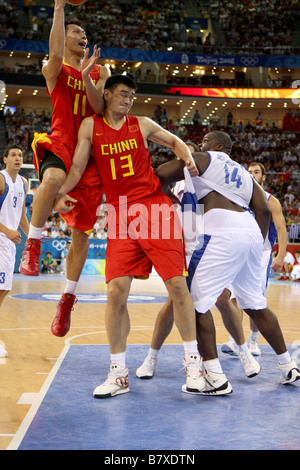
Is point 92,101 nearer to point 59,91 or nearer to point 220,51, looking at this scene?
point 59,91

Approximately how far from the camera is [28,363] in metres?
5.52

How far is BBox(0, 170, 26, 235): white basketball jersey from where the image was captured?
655cm

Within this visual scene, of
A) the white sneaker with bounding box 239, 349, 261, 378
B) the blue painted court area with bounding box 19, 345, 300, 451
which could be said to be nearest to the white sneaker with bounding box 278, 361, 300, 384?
the blue painted court area with bounding box 19, 345, 300, 451

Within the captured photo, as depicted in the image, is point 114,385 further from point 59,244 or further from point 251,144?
point 251,144

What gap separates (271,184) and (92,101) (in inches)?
916

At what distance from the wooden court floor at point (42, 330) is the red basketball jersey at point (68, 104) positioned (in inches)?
81.3

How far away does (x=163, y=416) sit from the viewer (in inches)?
148

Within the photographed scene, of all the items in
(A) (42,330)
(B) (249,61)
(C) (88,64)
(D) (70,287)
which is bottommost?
(A) (42,330)

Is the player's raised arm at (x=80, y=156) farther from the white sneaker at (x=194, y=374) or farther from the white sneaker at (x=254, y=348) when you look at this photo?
the white sneaker at (x=254, y=348)

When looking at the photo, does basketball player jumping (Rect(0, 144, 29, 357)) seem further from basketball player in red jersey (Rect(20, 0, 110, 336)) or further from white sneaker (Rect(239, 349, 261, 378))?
white sneaker (Rect(239, 349, 261, 378))

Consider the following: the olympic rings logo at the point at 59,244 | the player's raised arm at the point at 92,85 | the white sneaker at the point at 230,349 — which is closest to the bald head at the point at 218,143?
the player's raised arm at the point at 92,85

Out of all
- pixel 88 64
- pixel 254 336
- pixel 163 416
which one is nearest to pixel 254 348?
pixel 254 336

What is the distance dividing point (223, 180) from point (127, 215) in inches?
32.9
